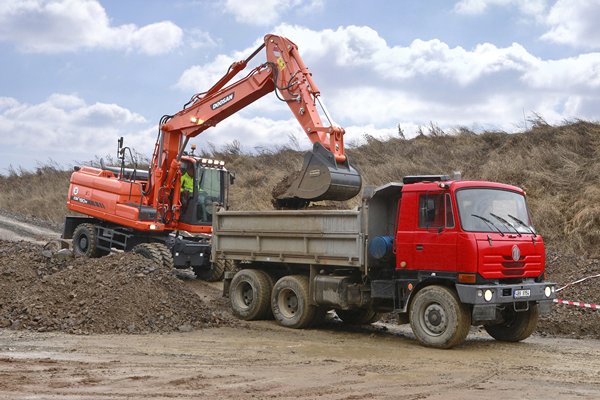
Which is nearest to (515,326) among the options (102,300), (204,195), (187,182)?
(102,300)

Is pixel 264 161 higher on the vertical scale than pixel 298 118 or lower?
higher

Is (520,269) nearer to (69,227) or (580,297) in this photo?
(580,297)

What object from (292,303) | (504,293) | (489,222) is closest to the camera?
(504,293)

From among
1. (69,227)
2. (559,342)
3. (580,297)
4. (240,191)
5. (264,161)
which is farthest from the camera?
(264,161)

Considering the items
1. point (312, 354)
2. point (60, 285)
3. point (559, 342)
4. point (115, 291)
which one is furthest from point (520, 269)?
point (60, 285)

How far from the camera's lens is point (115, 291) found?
40.1 ft

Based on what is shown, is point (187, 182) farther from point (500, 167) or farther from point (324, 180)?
point (500, 167)

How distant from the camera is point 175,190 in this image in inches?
682

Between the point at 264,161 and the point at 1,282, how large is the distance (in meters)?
23.6

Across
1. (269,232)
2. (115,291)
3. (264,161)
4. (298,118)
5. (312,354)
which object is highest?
(264,161)

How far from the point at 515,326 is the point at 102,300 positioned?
6.51 metres

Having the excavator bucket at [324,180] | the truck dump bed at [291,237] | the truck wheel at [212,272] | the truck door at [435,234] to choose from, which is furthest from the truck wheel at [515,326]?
the truck wheel at [212,272]

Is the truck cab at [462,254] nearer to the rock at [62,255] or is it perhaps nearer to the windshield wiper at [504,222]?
the windshield wiper at [504,222]

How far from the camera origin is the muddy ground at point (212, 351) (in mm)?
7660
